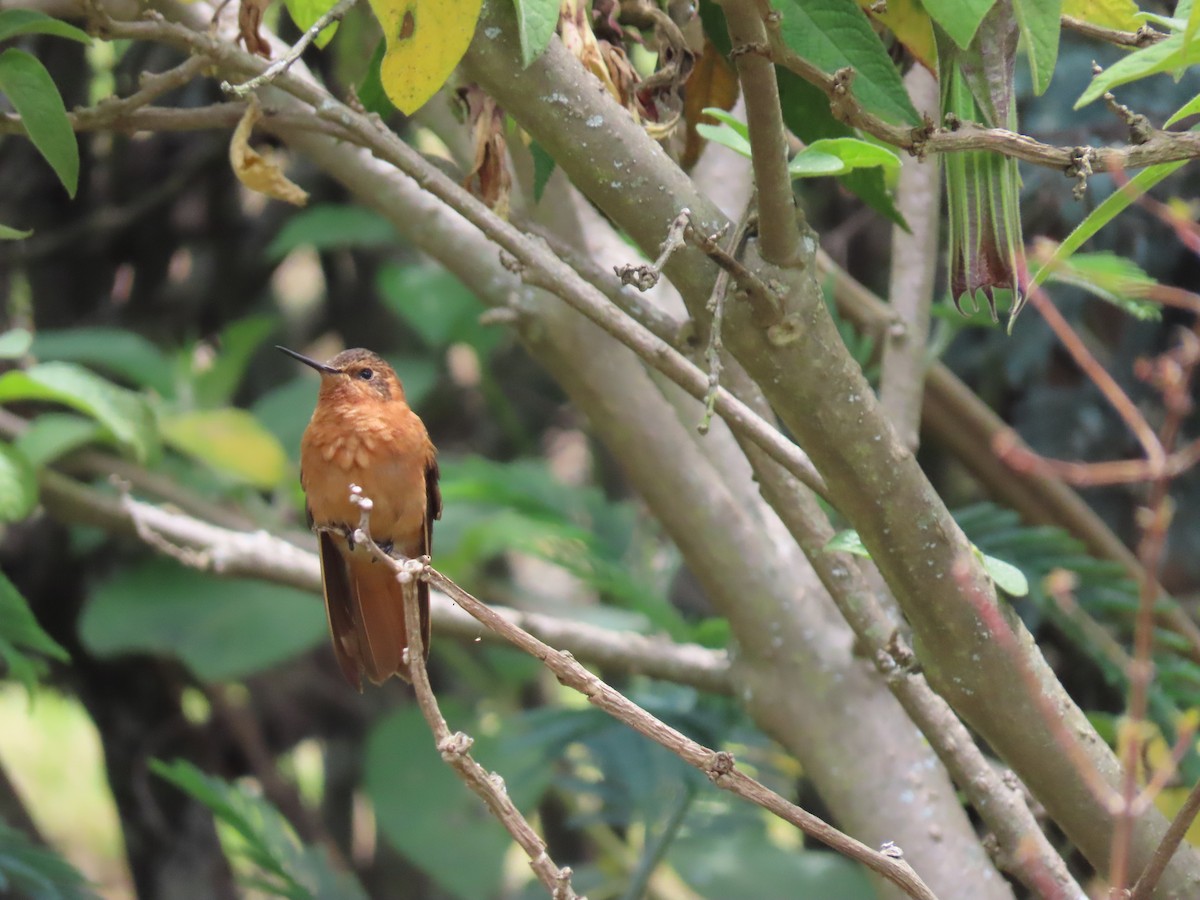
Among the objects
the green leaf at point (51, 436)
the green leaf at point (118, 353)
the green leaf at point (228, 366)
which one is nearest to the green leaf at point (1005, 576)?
the green leaf at point (51, 436)

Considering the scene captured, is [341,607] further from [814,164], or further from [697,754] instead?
[814,164]

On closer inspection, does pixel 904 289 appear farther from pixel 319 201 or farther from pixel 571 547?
pixel 319 201

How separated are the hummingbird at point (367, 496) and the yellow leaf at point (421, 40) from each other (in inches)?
48.1

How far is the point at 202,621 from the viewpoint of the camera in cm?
357

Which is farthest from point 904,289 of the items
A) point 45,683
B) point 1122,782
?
point 45,683

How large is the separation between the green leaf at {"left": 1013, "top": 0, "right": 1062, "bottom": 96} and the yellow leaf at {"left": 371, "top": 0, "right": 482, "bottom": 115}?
464mm

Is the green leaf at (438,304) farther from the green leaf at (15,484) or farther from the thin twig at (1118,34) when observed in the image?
the thin twig at (1118,34)

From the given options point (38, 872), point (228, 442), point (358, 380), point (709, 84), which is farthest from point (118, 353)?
point (709, 84)

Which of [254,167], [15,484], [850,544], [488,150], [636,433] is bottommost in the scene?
[15,484]

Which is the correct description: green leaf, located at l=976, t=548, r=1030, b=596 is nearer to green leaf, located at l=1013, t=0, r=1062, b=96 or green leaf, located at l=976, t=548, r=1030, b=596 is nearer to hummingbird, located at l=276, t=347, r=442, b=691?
green leaf, located at l=1013, t=0, r=1062, b=96

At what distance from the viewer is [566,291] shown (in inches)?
56.3

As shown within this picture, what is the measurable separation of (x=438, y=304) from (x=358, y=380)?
1.03m

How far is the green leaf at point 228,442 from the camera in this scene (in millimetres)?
3189

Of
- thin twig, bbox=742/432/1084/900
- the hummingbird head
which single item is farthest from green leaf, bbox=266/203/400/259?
thin twig, bbox=742/432/1084/900
